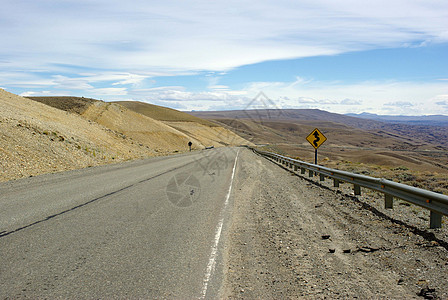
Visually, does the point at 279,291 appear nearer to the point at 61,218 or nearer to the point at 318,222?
the point at 318,222

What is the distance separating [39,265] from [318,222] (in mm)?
5675

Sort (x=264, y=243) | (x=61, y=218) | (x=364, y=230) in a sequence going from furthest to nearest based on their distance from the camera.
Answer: (x=61, y=218) → (x=364, y=230) → (x=264, y=243)

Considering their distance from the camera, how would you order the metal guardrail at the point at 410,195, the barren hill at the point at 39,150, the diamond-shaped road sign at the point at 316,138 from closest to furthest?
the metal guardrail at the point at 410,195
the barren hill at the point at 39,150
the diamond-shaped road sign at the point at 316,138

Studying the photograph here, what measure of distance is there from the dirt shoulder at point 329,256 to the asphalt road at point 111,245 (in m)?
0.44

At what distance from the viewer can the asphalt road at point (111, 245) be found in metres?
4.36

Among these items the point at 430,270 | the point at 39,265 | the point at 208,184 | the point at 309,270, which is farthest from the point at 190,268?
the point at 208,184

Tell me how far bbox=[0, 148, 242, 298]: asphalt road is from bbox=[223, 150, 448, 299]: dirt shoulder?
44 cm

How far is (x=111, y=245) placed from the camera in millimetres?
5988

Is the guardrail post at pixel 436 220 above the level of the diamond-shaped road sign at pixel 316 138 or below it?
below

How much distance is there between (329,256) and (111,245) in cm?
366

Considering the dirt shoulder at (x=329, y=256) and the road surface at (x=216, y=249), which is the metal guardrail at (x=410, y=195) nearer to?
the road surface at (x=216, y=249)

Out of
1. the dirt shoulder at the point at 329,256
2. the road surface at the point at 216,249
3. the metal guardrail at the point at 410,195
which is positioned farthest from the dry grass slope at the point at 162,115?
the dirt shoulder at the point at 329,256

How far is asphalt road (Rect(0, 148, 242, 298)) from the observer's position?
4.36 meters

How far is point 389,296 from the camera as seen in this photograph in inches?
161
